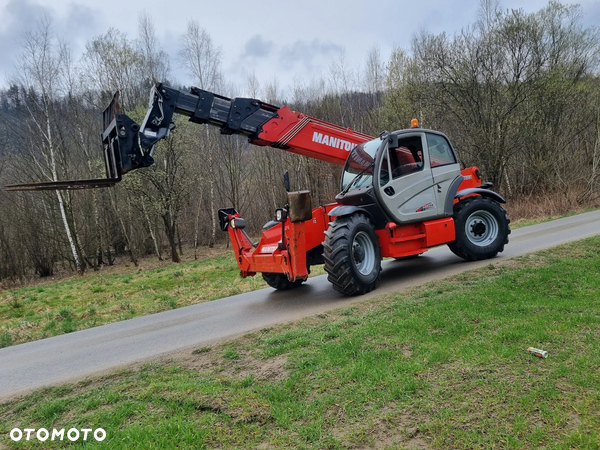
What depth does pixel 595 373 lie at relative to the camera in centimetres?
311

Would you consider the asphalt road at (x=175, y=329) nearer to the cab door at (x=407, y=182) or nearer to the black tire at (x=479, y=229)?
the black tire at (x=479, y=229)

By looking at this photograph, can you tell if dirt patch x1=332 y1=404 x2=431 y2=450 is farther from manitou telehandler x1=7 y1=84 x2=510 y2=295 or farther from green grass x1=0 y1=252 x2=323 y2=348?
green grass x1=0 y1=252 x2=323 y2=348

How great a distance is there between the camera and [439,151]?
8.23m

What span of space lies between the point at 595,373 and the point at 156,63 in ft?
90.8

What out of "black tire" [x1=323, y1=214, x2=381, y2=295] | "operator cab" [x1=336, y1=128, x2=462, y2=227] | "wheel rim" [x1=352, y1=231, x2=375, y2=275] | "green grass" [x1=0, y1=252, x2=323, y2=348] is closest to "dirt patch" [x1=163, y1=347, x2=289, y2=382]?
"black tire" [x1=323, y1=214, x2=381, y2=295]

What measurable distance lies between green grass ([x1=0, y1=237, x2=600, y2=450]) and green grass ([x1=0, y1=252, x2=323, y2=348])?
405 cm

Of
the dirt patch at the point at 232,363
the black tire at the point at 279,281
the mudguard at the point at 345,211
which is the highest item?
the mudguard at the point at 345,211

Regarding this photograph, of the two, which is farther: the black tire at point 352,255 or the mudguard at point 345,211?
the mudguard at point 345,211

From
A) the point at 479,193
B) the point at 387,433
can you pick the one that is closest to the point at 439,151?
the point at 479,193

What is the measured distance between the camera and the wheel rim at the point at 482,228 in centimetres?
848

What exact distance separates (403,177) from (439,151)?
1.26m

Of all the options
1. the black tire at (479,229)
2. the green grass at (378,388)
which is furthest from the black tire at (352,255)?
the black tire at (479,229)

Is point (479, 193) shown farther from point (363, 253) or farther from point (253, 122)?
point (253, 122)

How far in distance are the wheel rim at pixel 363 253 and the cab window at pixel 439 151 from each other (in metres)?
2.20
